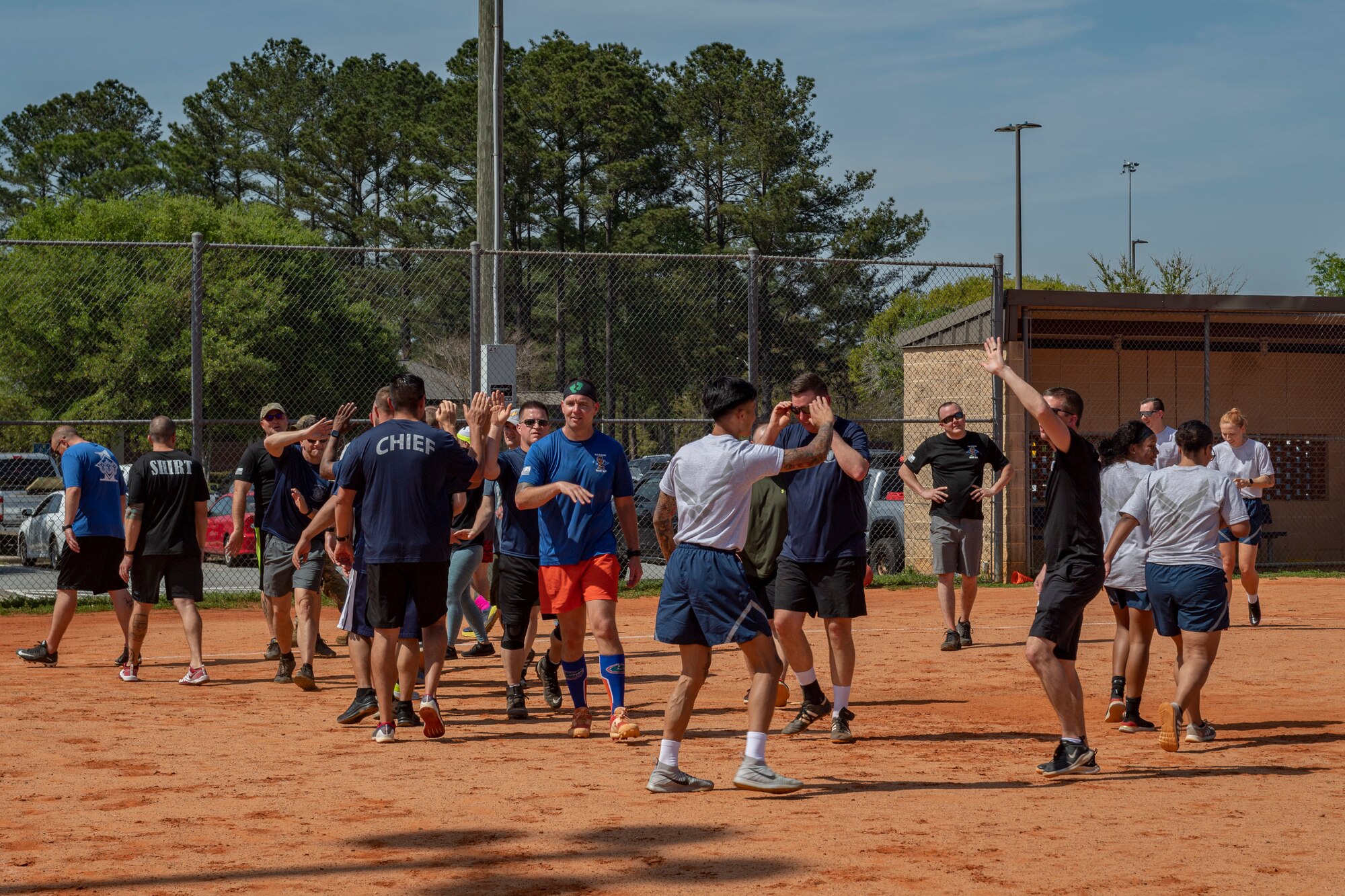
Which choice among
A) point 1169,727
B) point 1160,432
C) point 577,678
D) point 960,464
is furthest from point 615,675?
point 1160,432

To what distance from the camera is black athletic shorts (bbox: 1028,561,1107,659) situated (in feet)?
21.7

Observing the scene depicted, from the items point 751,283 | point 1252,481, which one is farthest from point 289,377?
point 1252,481

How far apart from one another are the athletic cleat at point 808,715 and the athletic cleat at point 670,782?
1.76 meters

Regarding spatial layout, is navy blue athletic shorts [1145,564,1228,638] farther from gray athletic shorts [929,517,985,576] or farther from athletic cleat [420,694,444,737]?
gray athletic shorts [929,517,985,576]

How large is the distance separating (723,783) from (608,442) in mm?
2332

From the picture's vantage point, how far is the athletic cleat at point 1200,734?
7.48m

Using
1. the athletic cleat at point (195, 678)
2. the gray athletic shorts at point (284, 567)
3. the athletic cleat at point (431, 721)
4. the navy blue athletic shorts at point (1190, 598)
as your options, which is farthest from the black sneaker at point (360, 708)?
the navy blue athletic shorts at point (1190, 598)

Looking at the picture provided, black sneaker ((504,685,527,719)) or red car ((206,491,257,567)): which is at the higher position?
red car ((206,491,257,567))

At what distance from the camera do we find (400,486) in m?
7.56

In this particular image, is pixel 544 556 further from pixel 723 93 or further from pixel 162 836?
pixel 723 93

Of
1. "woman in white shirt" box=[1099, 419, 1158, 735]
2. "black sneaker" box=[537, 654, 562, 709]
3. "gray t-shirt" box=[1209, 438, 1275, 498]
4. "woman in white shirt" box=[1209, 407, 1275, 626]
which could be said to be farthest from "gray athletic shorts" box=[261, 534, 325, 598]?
→ "gray t-shirt" box=[1209, 438, 1275, 498]

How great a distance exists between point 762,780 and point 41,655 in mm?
6970

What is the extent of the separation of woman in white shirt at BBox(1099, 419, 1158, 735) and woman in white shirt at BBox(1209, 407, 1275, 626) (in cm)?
463

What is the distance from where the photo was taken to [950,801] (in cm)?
611
